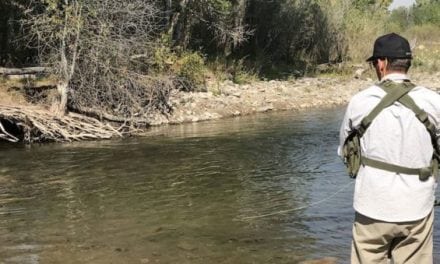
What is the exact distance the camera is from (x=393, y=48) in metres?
3.54

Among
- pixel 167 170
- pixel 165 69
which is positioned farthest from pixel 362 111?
pixel 165 69

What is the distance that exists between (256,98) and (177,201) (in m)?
16.1

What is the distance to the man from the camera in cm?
347

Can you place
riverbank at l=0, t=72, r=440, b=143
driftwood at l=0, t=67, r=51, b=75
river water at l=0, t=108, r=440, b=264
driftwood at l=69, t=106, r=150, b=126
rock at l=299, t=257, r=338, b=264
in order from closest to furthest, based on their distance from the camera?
1. rock at l=299, t=257, r=338, b=264
2. river water at l=0, t=108, r=440, b=264
3. riverbank at l=0, t=72, r=440, b=143
4. driftwood at l=69, t=106, r=150, b=126
5. driftwood at l=0, t=67, r=51, b=75

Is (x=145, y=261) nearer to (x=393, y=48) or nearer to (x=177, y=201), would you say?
(x=177, y=201)

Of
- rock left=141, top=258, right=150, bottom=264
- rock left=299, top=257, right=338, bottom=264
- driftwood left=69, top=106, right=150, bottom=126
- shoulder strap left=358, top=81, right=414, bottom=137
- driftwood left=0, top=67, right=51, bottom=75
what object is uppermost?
shoulder strap left=358, top=81, right=414, bottom=137

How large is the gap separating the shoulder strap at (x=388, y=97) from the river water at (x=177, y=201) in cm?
351

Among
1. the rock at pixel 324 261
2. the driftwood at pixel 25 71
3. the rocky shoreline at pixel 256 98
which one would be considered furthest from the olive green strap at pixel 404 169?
the rocky shoreline at pixel 256 98

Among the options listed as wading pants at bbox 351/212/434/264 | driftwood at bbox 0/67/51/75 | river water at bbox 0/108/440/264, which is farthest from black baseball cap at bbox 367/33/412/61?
driftwood at bbox 0/67/51/75

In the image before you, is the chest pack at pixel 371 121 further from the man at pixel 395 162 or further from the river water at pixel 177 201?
the river water at pixel 177 201

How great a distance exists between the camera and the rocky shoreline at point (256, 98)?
2234cm

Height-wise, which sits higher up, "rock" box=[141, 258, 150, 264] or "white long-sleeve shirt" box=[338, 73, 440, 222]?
"white long-sleeve shirt" box=[338, 73, 440, 222]

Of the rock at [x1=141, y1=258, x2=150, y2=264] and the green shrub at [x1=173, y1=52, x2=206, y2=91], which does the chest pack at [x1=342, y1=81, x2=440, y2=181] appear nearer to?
the rock at [x1=141, y1=258, x2=150, y2=264]

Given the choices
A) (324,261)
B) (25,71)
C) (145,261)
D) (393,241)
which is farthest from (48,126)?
(393,241)
